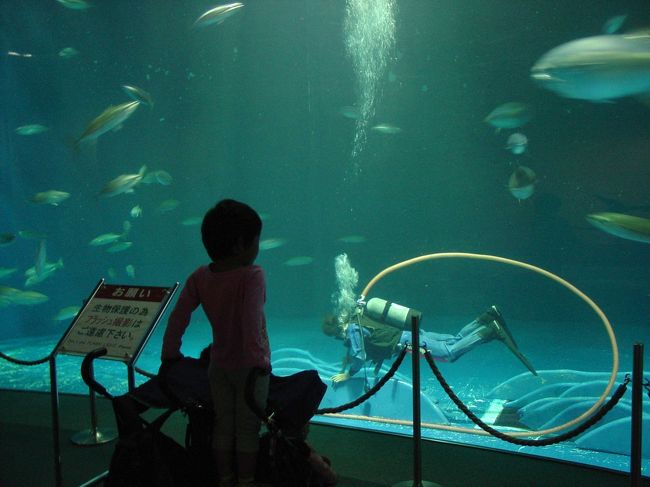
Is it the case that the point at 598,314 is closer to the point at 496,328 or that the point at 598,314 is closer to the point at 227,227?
the point at 496,328

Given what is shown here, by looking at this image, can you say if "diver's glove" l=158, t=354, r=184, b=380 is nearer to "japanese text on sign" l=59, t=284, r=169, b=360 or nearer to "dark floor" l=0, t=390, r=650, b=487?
"japanese text on sign" l=59, t=284, r=169, b=360

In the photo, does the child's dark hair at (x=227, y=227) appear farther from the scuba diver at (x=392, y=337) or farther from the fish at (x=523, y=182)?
the fish at (x=523, y=182)

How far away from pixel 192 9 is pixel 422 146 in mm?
14518

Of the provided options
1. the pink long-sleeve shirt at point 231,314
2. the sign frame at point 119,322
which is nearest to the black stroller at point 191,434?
the pink long-sleeve shirt at point 231,314

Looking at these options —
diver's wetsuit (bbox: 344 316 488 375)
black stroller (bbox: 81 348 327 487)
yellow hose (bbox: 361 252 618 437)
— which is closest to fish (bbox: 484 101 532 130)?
yellow hose (bbox: 361 252 618 437)

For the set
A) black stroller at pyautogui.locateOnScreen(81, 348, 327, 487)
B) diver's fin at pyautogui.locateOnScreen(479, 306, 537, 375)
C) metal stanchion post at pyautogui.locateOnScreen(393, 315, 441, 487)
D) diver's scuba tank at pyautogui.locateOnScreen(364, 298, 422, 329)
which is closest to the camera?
black stroller at pyautogui.locateOnScreen(81, 348, 327, 487)

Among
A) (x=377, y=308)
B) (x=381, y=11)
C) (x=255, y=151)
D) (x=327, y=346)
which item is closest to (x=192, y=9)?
(x=255, y=151)

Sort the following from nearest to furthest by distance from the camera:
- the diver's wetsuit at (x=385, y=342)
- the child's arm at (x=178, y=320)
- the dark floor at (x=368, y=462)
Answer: the child's arm at (x=178, y=320) < the dark floor at (x=368, y=462) < the diver's wetsuit at (x=385, y=342)

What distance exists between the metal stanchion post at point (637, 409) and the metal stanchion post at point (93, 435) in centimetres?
331

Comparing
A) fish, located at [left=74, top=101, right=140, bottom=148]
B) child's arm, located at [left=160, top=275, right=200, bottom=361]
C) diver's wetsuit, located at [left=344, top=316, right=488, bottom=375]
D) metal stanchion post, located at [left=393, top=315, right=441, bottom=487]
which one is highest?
fish, located at [left=74, top=101, right=140, bottom=148]

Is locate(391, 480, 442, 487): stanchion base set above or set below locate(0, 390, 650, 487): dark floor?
above

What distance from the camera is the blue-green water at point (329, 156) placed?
12461 mm

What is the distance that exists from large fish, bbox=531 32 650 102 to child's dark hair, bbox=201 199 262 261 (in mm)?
4031

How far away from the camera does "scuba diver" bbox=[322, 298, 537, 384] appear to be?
17.1 feet
